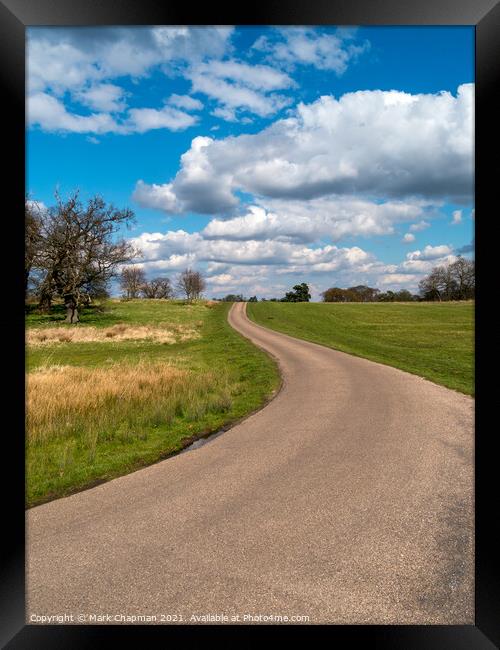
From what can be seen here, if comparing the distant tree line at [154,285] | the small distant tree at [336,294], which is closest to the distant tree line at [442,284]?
the small distant tree at [336,294]

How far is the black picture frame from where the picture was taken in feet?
A: 9.85

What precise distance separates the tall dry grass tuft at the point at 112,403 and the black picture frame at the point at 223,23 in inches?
214

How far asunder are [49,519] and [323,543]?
12.3ft

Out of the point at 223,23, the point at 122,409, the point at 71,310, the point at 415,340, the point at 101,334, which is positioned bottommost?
the point at 122,409

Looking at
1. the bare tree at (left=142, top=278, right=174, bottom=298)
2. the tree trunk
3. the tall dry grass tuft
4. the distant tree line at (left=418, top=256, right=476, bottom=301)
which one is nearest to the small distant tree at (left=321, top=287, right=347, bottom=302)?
the distant tree line at (left=418, top=256, right=476, bottom=301)

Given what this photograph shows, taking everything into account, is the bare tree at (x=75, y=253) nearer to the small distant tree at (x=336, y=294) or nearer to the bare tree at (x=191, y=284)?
the bare tree at (x=191, y=284)

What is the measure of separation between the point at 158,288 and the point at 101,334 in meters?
25.0

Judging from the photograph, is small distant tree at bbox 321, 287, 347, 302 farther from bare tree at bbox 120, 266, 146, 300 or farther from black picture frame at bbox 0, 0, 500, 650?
black picture frame at bbox 0, 0, 500, 650

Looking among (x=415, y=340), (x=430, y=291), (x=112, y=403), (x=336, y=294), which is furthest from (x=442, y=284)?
(x=112, y=403)

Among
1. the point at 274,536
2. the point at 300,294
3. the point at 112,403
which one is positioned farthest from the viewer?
the point at 300,294

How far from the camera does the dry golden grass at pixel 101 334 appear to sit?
31391mm

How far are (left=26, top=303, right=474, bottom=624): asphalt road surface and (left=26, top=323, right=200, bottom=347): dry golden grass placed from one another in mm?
24980

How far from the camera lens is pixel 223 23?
10.7 feet

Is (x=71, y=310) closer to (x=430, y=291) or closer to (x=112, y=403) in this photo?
(x=112, y=403)
